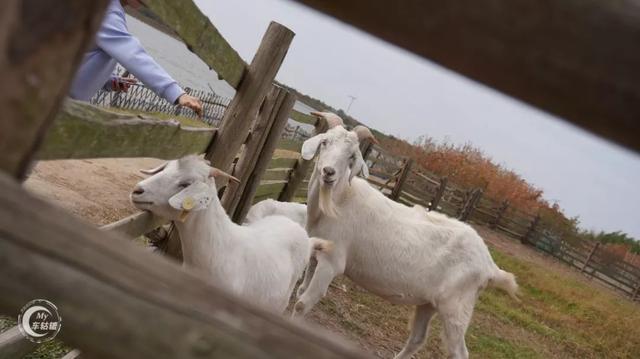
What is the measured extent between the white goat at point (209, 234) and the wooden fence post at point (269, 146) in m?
1.09

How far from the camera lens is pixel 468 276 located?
552 cm

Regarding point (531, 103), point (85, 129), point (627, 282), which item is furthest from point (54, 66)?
point (627, 282)

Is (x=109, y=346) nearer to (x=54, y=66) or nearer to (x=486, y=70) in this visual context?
(x=54, y=66)

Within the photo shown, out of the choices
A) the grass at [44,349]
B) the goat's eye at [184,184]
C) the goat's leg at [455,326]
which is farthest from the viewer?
the goat's leg at [455,326]

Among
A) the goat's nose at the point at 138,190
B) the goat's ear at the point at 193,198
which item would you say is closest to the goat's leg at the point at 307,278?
the goat's ear at the point at 193,198

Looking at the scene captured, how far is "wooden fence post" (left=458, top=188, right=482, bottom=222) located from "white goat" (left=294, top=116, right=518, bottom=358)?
18625 mm

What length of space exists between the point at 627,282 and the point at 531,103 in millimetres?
27527

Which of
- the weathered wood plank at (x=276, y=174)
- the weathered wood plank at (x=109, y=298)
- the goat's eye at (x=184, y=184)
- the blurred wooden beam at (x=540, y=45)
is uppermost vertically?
the blurred wooden beam at (x=540, y=45)

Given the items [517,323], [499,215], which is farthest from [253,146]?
[499,215]

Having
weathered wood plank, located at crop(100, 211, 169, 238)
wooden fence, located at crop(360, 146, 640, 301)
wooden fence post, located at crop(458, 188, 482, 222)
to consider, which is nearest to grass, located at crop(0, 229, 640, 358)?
weathered wood plank, located at crop(100, 211, 169, 238)

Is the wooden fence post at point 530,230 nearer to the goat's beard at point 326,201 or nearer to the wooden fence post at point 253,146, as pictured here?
the goat's beard at point 326,201

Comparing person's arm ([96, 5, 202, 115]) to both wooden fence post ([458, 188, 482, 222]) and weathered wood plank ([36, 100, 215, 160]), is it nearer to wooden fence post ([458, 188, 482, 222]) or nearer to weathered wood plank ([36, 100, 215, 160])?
weathered wood plank ([36, 100, 215, 160])

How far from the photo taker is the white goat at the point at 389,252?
5.32 metres

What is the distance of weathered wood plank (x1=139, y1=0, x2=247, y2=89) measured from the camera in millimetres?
2150
